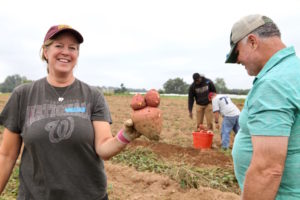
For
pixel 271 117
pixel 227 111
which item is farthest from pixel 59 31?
pixel 227 111

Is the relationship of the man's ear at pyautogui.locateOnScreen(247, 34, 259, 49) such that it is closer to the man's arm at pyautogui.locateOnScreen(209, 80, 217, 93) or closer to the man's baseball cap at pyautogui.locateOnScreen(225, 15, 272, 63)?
the man's baseball cap at pyautogui.locateOnScreen(225, 15, 272, 63)

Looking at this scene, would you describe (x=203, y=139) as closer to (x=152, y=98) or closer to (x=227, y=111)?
(x=227, y=111)

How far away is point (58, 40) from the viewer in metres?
1.78

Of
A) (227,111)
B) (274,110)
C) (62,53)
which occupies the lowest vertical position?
(227,111)

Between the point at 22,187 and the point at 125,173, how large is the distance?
11.0 feet

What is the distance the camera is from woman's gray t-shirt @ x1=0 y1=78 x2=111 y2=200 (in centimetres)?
167

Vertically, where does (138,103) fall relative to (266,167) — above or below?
above

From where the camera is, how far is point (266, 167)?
142 cm

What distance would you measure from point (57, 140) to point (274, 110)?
1.10 metres

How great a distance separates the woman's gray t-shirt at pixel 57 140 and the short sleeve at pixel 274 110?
0.85 meters

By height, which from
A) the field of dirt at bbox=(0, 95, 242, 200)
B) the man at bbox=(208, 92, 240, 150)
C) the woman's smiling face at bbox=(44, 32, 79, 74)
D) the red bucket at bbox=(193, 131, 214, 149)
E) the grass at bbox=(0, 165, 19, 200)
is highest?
the woman's smiling face at bbox=(44, 32, 79, 74)

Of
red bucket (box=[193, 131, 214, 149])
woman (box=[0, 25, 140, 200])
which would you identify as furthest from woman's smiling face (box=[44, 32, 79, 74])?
red bucket (box=[193, 131, 214, 149])

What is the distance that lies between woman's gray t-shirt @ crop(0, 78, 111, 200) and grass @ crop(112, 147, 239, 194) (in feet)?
8.97

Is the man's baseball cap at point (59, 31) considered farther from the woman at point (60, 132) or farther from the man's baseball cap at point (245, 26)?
the man's baseball cap at point (245, 26)
